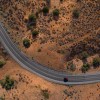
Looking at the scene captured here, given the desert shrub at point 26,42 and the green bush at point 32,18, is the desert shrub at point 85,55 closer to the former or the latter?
the desert shrub at point 26,42

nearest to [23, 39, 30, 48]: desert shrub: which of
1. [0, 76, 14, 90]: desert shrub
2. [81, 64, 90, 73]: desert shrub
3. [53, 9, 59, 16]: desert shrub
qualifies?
[53, 9, 59, 16]: desert shrub

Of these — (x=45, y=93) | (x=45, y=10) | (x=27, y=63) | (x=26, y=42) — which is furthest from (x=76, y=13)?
(x=45, y=93)

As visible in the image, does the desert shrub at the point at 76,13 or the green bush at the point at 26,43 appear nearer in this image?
the desert shrub at the point at 76,13

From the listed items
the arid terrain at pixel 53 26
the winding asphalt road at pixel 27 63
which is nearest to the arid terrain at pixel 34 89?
the winding asphalt road at pixel 27 63

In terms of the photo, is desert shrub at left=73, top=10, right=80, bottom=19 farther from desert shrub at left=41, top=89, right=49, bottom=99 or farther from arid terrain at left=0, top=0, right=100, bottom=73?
desert shrub at left=41, top=89, right=49, bottom=99

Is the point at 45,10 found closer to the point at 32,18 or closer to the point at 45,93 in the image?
the point at 32,18

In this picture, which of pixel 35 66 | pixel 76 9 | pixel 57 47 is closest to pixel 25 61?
pixel 35 66

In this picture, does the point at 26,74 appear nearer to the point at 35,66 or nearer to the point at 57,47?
the point at 35,66
